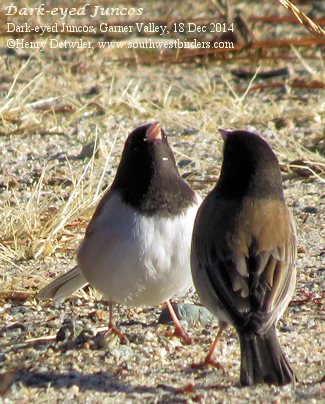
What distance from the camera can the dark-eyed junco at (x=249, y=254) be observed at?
13.5ft

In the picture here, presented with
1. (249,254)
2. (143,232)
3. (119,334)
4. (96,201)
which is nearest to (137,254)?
(143,232)

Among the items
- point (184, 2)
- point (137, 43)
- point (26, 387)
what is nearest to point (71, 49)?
point (137, 43)

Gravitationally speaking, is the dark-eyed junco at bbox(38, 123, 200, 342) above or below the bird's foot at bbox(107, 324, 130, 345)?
above

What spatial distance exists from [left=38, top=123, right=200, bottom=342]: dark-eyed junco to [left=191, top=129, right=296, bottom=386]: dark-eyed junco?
0.15 m

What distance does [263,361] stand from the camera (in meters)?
4.04

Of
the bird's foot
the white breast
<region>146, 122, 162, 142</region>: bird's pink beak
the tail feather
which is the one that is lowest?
the bird's foot

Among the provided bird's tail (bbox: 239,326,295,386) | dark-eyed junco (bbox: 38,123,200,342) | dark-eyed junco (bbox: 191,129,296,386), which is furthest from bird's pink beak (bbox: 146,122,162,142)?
bird's tail (bbox: 239,326,295,386)

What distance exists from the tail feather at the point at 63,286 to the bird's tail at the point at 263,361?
1198mm

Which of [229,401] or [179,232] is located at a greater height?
[179,232]

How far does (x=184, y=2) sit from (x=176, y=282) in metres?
6.56

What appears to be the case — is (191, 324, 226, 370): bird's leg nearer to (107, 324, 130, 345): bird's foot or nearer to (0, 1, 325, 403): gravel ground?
(0, 1, 325, 403): gravel ground

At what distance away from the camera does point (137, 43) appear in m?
9.47

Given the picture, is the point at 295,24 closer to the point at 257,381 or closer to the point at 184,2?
the point at 184,2

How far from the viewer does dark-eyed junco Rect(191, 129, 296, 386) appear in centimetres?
411
